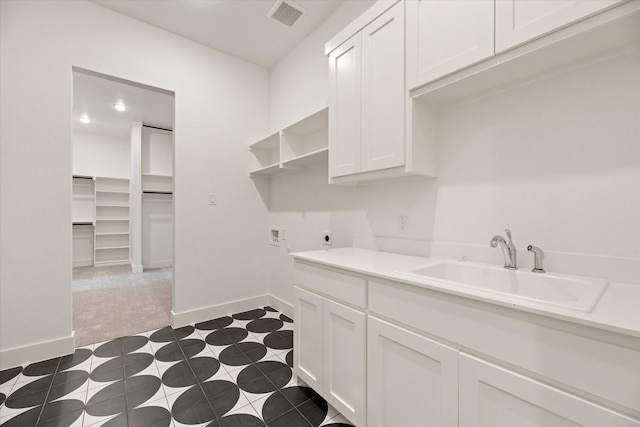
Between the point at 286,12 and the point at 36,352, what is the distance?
318 centimetres

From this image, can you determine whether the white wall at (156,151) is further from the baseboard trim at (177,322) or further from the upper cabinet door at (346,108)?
the upper cabinet door at (346,108)

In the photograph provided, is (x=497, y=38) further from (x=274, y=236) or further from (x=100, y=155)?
(x=100, y=155)

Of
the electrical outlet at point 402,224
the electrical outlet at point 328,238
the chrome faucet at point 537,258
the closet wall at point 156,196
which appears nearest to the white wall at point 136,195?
the closet wall at point 156,196

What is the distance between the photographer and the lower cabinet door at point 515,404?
0.64 meters

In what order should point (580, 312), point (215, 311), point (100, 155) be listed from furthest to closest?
point (100, 155), point (215, 311), point (580, 312)

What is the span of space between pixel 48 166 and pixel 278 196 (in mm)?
1845

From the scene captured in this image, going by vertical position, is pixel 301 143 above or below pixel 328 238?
above

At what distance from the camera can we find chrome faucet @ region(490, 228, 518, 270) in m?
1.15

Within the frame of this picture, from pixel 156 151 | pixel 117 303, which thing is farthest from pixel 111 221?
pixel 117 303

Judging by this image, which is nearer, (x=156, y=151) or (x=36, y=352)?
(x=36, y=352)

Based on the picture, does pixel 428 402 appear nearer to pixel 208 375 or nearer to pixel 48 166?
pixel 208 375

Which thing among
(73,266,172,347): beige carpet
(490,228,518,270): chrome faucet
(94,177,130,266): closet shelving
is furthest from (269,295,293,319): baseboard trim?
(94,177,130,266): closet shelving

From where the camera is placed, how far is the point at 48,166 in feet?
6.44

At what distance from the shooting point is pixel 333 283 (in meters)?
1.37
